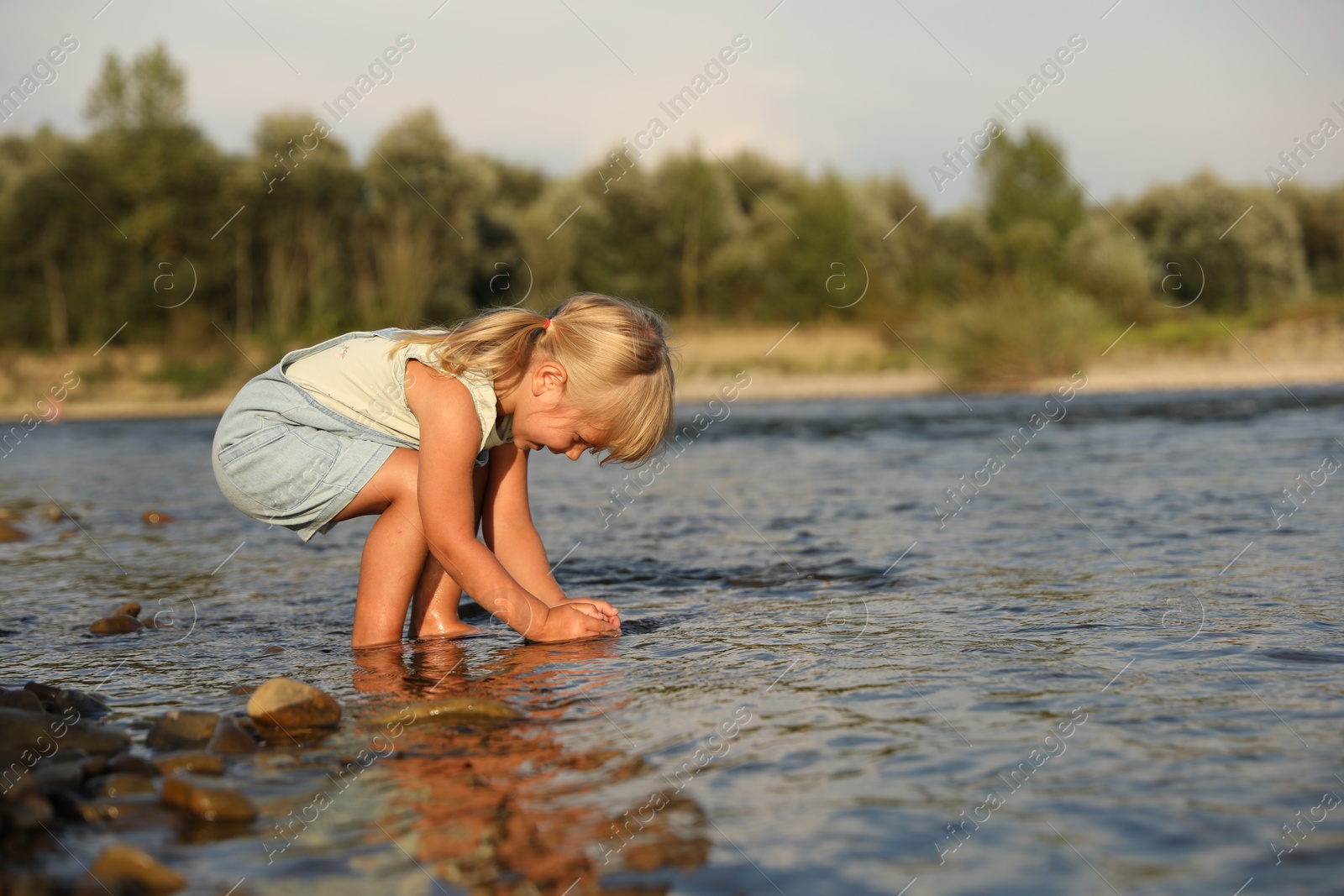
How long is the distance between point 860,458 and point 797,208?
2462 centimetres

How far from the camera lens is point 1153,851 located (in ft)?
6.63

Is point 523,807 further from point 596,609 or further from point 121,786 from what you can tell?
point 596,609

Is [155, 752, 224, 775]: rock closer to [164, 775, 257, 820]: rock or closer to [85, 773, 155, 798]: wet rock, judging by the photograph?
[85, 773, 155, 798]: wet rock

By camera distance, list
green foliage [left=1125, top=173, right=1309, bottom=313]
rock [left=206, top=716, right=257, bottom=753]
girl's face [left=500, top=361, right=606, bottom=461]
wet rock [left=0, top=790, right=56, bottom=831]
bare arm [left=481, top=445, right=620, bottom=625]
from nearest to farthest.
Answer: wet rock [left=0, top=790, right=56, bottom=831]
rock [left=206, top=716, right=257, bottom=753]
girl's face [left=500, top=361, right=606, bottom=461]
bare arm [left=481, top=445, right=620, bottom=625]
green foliage [left=1125, top=173, right=1309, bottom=313]

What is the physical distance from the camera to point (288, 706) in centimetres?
282

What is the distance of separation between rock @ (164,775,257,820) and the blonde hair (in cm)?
133

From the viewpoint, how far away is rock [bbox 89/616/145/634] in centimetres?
424

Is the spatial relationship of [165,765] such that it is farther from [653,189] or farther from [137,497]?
[653,189]

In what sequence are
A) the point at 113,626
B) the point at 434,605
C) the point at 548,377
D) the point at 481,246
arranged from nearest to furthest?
1. the point at 548,377
2. the point at 434,605
3. the point at 113,626
4. the point at 481,246

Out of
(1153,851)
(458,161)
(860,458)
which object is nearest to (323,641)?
(1153,851)

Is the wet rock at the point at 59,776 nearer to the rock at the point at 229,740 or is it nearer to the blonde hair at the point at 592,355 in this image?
the rock at the point at 229,740

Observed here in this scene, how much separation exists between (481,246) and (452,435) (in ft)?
96.2


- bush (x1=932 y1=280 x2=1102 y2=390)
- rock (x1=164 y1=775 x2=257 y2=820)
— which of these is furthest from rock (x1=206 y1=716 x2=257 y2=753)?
bush (x1=932 y1=280 x2=1102 y2=390)

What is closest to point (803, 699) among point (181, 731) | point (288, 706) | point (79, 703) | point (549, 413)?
point (549, 413)
